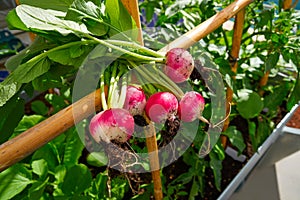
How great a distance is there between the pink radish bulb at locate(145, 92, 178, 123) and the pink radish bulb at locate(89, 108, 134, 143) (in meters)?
0.04

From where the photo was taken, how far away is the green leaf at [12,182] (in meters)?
0.68

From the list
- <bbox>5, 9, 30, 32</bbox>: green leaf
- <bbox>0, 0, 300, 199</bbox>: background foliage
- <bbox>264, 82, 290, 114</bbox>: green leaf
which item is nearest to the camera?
<bbox>5, 9, 30, 32</bbox>: green leaf

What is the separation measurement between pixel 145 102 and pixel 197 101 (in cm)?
6

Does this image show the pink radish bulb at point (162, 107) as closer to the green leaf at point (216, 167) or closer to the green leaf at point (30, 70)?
the green leaf at point (30, 70)

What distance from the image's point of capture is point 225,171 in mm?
943

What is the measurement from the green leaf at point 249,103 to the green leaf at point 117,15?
48 centimetres

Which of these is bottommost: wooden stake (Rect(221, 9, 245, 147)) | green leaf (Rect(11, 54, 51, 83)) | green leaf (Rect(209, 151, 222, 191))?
green leaf (Rect(209, 151, 222, 191))

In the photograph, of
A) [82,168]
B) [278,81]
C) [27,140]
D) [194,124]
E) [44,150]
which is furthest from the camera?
[278,81]

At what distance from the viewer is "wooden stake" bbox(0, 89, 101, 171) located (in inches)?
14.4

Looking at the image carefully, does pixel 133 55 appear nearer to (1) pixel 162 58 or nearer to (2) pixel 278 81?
(1) pixel 162 58

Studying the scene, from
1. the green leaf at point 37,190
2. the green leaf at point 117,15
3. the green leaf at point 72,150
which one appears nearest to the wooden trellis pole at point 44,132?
the green leaf at point 117,15

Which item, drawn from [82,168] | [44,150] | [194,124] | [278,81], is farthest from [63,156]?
[278,81]

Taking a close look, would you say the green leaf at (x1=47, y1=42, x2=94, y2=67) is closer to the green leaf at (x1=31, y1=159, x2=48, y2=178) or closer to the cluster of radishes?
the cluster of radishes

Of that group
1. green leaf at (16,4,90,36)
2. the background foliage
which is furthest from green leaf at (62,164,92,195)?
green leaf at (16,4,90,36)
